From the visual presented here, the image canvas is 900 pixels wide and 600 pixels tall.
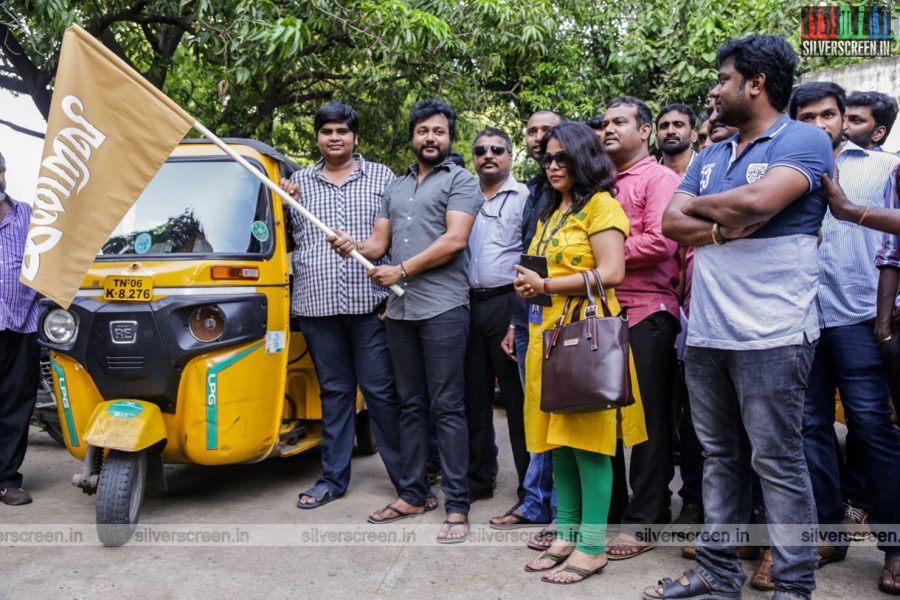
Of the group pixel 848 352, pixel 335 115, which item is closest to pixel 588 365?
pixel 848 352

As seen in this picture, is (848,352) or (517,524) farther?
(517,524)

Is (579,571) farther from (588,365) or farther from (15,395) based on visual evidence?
(15,395)

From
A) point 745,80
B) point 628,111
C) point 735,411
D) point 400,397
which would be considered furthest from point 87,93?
point 735,411

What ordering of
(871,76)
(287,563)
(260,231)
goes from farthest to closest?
(871,76) → (260,231) → (287,563)

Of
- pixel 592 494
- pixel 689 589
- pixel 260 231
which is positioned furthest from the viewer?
pixel 260 231

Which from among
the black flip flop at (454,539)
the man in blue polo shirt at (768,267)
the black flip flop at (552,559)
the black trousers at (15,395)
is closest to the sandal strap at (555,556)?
the black flip flop at (552,559)

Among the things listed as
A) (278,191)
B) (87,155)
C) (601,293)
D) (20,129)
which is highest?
(20,129)

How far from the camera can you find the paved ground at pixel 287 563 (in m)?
3.61

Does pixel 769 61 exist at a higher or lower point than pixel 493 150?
higher

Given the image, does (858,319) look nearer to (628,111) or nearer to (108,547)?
(628,111)

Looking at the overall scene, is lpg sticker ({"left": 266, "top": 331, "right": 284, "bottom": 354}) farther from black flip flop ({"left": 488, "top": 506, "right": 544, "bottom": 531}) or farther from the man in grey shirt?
black flip flop ({"left": 488, "top": 506, "right": 544, "bottom": 531})

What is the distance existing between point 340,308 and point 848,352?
106 inches

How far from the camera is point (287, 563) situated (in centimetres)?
395

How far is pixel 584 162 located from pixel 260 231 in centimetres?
200
